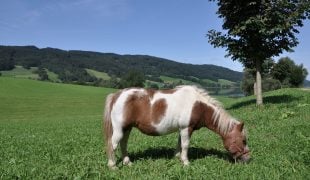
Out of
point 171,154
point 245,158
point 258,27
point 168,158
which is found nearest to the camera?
point 245,158

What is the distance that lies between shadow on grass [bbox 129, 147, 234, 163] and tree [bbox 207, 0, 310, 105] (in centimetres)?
1493

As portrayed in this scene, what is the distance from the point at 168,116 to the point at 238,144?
2038mm

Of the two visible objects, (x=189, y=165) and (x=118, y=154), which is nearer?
(x=189, y=165)

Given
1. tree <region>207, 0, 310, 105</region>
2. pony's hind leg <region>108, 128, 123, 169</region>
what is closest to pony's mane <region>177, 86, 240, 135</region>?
pony's hind leg <region>108, 128, 123, 169</region>

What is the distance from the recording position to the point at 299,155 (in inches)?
400

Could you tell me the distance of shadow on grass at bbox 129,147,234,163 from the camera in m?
11.3

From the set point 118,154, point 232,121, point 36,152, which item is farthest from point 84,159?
point 232,121

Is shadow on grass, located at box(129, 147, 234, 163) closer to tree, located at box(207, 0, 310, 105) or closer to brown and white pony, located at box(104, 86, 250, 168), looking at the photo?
brown and white pony, located at box(104, 86, 250, 168)

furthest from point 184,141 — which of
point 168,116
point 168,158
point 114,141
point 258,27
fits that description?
point 258,27

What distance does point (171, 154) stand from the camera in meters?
11.8

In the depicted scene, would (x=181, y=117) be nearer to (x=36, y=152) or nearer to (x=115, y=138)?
(x=115, y=138)

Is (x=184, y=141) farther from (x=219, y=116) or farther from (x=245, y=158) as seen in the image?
(x=245, y=158)

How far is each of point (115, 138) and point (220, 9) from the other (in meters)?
20.0

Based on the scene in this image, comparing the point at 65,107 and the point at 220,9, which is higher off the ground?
the point at 220,9
